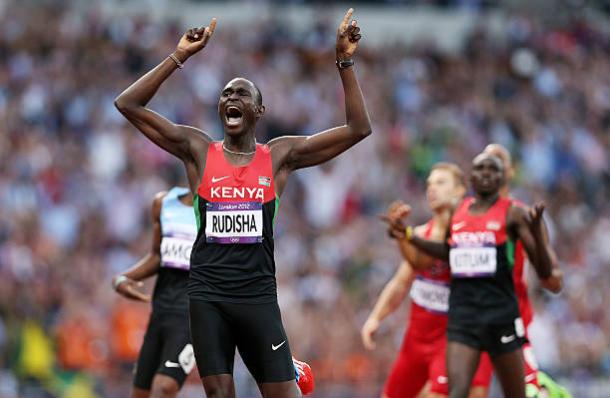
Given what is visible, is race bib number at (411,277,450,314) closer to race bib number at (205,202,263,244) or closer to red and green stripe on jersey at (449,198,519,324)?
red and green stripe on jersey at (449,198,519,324)

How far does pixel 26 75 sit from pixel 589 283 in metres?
8.91

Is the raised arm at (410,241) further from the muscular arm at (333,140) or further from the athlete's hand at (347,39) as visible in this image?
the athlete's hand at (347,39)

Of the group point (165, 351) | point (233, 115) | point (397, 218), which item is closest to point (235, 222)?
point (233, 115)

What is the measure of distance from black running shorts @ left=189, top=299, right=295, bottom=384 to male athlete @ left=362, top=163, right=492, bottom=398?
10.6ft

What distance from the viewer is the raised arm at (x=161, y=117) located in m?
9.04

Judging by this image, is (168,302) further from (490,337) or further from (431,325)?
(490,337)

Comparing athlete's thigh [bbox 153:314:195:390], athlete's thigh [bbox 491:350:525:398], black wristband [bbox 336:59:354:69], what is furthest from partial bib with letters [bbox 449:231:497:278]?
black wristband [bbox 336:59:354:69]

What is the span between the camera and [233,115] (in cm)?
903

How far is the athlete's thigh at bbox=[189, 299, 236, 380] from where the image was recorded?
8914 mm

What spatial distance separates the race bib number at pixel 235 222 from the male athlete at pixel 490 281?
296 centimetres

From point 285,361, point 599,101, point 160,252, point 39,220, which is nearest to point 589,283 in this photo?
point 599,101

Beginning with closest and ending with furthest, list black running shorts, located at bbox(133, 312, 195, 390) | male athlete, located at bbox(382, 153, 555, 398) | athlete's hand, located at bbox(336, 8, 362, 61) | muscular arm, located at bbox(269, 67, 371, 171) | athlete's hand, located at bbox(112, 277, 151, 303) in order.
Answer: athlete's hand, located at bbox(336, 8, 362, 61)
muscular arm, located at bbox(269, 67, 371, 171)
black running shorts, located at bbox(133, 312, 195, 390)
male athlete, located at bbox(382, 153, 555, 398)
athlete's hand, located at bbox(112, 277, 151, 303)

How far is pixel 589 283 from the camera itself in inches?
804

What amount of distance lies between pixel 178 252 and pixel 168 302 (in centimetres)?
44
